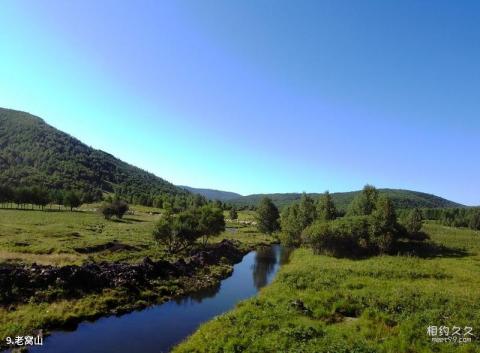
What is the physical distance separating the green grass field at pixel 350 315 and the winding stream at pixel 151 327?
3267 mm

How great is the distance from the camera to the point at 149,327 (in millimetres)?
36062

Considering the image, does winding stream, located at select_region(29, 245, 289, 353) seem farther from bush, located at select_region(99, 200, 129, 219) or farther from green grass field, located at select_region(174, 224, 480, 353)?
bush, located at select_region(99, 200, 129, 219)

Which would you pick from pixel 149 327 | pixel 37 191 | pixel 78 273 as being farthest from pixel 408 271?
pixel 37 191

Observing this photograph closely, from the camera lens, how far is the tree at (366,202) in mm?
107800

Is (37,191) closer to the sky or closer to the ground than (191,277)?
closer to the sky

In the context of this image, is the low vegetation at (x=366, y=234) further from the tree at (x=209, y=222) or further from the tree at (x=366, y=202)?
the tree at (x=209, y=222)

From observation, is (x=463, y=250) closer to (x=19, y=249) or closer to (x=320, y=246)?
(x=320, y=246)

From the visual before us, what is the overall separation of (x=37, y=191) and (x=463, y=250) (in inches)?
6467

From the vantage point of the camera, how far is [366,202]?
10931cm

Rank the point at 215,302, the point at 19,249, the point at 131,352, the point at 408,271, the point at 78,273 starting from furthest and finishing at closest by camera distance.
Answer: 1. the point at 19,249
2. the point at 408,271
3. the point at 215,302
4. the point at 78,273
5. the point at 131,352

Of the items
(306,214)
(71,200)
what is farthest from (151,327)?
(71,200)

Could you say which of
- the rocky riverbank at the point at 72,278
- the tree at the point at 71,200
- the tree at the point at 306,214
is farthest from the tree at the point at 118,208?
the rocky riverbank at the point at 72,278

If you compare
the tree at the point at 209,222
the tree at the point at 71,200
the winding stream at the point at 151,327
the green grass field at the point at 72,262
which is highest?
the tree at the point at 71,200

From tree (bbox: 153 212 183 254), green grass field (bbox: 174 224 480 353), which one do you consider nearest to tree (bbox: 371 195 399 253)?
green grass field (bbox: 174 224 480 353)
